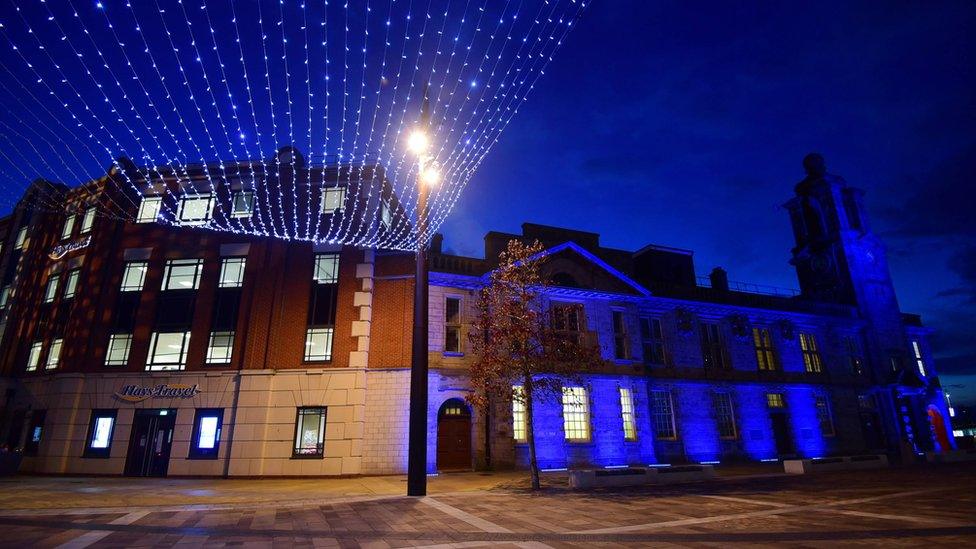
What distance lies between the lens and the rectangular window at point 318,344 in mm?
20375

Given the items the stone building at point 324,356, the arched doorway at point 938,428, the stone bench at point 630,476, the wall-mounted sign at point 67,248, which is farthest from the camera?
the arched doorway at point 938,428

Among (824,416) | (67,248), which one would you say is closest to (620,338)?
(824,416)

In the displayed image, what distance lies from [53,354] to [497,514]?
2540 cm

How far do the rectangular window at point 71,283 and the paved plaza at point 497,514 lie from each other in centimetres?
1125

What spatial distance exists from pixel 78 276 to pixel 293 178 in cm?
1232

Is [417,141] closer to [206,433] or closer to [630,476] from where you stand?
[630,476]

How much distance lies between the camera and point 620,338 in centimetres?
2477

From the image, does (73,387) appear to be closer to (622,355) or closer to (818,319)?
(622,355)

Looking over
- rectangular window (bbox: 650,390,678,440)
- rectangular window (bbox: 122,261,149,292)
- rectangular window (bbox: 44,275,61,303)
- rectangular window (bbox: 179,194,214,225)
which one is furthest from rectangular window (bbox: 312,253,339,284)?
rectangular window (bbox: 650,390,678,440)

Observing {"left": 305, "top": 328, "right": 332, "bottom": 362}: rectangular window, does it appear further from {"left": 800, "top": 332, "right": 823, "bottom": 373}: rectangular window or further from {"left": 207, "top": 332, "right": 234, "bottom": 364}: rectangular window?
{"left": 800, "top": 332, "right": 823, "bottom": 373}: rectangular window

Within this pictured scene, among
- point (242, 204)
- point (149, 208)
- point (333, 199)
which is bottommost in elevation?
point (242, 204)

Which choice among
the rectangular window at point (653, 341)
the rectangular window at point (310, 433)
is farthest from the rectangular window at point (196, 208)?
the rectangular window at point (653, 341)

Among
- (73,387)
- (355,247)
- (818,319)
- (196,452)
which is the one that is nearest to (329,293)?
(355,247)

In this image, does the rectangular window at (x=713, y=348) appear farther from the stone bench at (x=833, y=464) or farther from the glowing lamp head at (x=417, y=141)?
the glowing lamp head at (x=417, y=141)
